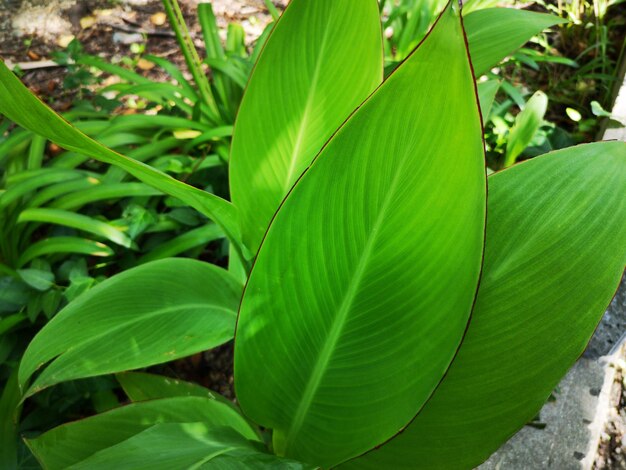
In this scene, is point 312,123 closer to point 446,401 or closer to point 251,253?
point 251,253

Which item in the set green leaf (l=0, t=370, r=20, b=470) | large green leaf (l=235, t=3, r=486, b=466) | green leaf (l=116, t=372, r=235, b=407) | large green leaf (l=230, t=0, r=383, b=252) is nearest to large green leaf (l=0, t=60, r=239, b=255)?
large green leaf (l=235, t=3, r=486, b=466)

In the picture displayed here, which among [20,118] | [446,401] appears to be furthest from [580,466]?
[20,118]

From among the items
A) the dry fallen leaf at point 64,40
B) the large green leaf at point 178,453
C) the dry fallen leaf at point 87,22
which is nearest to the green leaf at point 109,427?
the large green leaf at point 178,453

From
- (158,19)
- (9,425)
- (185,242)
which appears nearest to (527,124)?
(185,242)

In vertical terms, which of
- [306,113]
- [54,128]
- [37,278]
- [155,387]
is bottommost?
[155,387]

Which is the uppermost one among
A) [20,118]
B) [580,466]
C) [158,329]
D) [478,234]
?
[20,118]

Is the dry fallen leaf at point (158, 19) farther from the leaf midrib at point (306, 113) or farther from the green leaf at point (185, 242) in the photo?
the leaf midrib at point (306, 113)

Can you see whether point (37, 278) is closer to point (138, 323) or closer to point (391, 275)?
point (138, 323)
